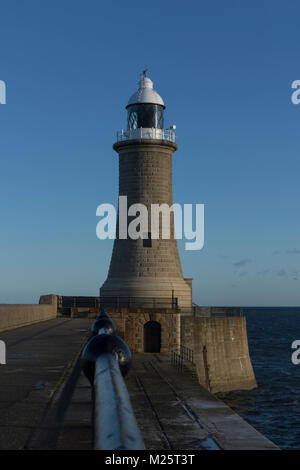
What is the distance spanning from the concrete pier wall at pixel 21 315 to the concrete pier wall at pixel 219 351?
988cm

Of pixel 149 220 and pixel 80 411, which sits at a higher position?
pixel 149 220

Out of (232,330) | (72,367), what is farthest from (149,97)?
(72,367)

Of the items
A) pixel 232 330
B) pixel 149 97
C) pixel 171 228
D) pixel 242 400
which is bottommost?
pixel 242 400

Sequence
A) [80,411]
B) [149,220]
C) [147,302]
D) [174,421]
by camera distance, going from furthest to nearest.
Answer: [149,220] < [147,302] < [174,421] < [80,411]

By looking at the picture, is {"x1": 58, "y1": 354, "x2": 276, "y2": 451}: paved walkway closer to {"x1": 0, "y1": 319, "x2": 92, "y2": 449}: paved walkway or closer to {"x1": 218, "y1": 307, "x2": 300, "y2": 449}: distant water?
{"x1": 0, "y1": 319, "x2": 92, "y2": 449}: paved walkway

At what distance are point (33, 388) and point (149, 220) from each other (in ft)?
104

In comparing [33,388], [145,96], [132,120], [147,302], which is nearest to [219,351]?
[147,302]

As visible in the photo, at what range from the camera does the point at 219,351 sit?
40.5 m

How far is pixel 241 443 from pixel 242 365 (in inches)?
1311

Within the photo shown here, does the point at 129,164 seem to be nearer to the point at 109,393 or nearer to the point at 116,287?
the point at 116,287

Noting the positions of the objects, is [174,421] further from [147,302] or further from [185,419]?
[147,302]

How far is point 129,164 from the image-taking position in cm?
4409
